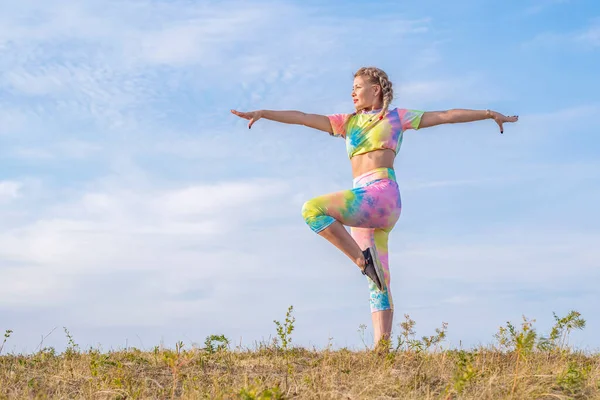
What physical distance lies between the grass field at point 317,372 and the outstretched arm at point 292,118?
230 centimetres

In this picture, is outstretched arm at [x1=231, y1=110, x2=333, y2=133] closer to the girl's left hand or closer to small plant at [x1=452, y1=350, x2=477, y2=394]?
the girl's left hand

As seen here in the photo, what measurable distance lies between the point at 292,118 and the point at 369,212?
154cm

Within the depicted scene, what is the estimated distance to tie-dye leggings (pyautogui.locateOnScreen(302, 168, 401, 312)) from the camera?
793 centimetres

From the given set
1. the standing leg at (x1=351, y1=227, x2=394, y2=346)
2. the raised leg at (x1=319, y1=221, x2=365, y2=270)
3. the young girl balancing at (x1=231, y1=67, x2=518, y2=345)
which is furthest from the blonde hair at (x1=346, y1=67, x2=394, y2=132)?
the raised leg at (x1=319, y1=221, x2=365, y2=270)

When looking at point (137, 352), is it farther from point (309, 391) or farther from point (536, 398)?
point (536, 398)

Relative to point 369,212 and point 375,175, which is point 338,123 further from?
point 369,212

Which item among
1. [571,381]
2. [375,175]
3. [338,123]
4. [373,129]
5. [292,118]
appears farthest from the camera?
[338,123]

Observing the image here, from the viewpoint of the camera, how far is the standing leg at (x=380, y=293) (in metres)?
8.48

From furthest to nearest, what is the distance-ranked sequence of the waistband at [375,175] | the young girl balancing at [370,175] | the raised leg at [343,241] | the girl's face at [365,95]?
the girl's face at [365,95], the waistband at [375,175], the young girl balancing at [370,175], the raised leg at [343,241]

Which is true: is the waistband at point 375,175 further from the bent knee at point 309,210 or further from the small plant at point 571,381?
the small plant at point 571,381

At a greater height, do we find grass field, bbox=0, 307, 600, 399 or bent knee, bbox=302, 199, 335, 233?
bent knee, bbox=302, 199, 335, 233

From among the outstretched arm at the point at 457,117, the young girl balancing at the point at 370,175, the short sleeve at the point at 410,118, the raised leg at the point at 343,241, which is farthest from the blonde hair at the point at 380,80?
the raised leg at the point at 343,241

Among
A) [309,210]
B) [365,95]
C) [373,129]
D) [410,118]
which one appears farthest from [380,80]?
[309,210]

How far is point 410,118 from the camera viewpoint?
8.83 meters
